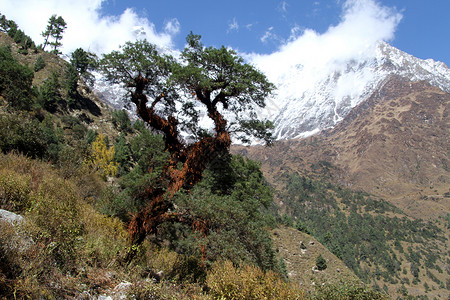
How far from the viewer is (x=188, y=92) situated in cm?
940

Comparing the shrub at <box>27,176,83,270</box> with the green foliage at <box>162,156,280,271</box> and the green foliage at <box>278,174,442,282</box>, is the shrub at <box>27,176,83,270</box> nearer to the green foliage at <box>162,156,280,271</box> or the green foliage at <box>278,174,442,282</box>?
the green foliage at <box>162,156,280,271</box>

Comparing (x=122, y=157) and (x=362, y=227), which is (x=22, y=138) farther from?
(x=362, y=227)

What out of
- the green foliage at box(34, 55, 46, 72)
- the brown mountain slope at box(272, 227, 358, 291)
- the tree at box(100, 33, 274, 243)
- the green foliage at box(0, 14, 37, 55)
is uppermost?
the green foliage at box(0, 14, 37, 55)

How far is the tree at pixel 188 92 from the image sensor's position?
850 cm

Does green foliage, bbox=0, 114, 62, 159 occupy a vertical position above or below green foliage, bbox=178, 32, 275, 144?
below

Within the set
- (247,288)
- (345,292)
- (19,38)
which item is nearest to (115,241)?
(247,288)

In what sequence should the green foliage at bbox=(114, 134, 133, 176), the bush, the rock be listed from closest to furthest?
the rock
the bush
the green foliage at bbox=(114, 134, 133, 176)

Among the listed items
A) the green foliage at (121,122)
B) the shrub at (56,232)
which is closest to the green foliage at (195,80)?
the shrub at (56,232)

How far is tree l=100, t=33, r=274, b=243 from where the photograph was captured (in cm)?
850

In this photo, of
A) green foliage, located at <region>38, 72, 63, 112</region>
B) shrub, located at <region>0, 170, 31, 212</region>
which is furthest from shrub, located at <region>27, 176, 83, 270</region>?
green foliage, located at <region>38, 72, 63, 112</region>

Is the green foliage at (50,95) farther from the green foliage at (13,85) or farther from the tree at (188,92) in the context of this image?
the tree at (188,92)

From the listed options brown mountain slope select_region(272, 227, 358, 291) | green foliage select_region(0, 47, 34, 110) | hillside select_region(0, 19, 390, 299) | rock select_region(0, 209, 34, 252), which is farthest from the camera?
brown mountain slope select_region(272, 227, 358, 291)

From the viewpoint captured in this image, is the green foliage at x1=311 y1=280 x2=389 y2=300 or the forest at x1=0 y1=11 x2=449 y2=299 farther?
the green foliage at x1=311 y1=280 x2=389 y2=300

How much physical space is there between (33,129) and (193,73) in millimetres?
7598
